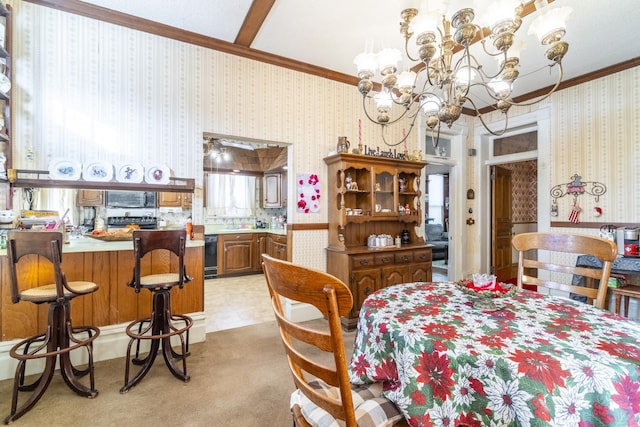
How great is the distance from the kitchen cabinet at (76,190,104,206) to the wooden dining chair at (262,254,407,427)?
2.53 meters

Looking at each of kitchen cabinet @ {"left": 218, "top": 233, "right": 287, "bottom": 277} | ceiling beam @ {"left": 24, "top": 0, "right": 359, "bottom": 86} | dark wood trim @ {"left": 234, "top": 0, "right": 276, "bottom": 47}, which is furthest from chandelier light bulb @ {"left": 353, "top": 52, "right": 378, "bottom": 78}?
kitchen cabinet @ {"left": 218, "top": 233, "right": 287, "bottom": 277}

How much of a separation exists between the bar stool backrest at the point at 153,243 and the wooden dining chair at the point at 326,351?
141 cm

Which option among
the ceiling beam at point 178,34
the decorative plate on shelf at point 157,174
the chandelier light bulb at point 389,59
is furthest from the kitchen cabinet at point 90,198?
the chandelier light bulb at point 389,59

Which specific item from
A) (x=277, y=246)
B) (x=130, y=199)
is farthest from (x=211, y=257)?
(x=130, y=199)

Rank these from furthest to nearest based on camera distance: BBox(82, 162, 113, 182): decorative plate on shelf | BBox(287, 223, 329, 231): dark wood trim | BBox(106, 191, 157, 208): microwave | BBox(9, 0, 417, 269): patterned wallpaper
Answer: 1. BBox(287, 223, 329, 231): dark wood trim
2. BBox(106, 191, 157, 208): microwave
3. BBox(82, 162, 113, 182): decorative plate on shelf
4. BBox(9, 0, 417, 269): patterned wallpaper

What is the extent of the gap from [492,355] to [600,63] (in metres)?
4.17

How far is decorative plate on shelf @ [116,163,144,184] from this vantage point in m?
2.63

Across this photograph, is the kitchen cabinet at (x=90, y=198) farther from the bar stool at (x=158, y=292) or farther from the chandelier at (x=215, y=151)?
the chandelier at (x=215, y=151)

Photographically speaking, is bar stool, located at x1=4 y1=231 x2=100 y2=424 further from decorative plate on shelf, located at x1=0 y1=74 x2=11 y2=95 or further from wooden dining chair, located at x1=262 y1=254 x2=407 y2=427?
wooden dining chair, located at x1=262 y1=254 x2=407 y2=427

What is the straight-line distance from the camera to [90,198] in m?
2.69

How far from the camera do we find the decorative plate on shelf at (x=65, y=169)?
2.41m

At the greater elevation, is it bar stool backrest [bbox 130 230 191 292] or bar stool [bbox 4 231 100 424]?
bar stool backrest [bbox 130 230 191 292]

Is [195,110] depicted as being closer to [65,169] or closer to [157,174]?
[157,174]

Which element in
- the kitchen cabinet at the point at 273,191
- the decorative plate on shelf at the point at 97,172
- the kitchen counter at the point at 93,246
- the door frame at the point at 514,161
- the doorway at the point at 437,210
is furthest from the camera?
the doorway at the point at 437,210
